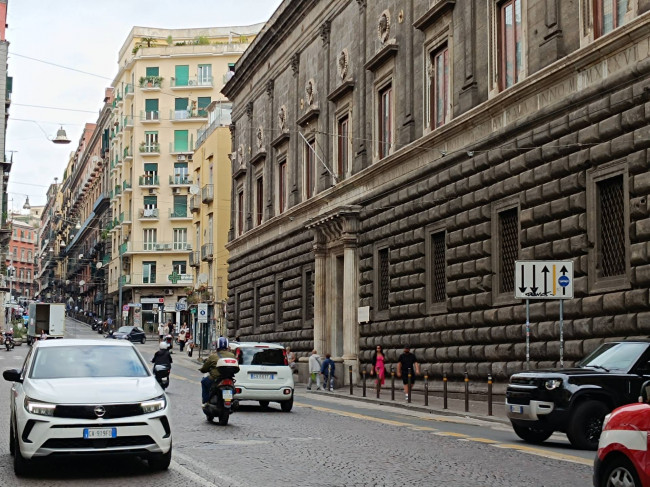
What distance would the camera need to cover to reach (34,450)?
11.1 meters

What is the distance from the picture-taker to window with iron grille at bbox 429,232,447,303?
2856 centimetres

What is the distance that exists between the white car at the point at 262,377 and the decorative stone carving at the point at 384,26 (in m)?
13.1

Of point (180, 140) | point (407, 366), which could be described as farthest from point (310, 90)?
point (180, 140)

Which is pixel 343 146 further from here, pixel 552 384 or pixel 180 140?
pixel 180 140

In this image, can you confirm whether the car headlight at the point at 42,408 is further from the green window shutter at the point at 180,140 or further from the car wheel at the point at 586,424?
the green window shutter at the point at 180,140

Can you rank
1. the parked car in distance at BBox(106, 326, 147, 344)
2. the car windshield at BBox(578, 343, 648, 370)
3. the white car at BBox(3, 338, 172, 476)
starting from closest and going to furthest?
the white car at BBox(3, 338, 172, 476)
the car windshield at BBox(578, 343, 648, 370)
the parked car in distance at BBox(106, 326, 147, 344)

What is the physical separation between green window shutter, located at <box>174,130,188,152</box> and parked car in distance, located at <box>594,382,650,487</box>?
82.7 m

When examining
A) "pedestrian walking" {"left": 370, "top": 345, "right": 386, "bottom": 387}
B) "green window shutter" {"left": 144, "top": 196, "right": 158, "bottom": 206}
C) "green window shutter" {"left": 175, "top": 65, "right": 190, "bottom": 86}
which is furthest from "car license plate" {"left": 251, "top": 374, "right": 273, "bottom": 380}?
"green window shutter" {"left": 144, "top": 196, "right": 158, "bottom": 206}

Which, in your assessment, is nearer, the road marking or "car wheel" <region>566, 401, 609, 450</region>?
the road marking

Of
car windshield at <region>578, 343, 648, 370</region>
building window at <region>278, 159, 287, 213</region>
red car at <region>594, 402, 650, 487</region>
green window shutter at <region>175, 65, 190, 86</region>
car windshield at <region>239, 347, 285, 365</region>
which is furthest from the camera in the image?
green window shutter at <region>175, 65, 190, 86</region>

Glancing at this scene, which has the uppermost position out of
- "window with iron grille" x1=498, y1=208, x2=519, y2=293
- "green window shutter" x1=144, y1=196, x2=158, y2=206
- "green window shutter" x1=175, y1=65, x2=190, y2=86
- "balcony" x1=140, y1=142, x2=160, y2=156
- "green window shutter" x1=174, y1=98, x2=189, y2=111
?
"green window shutter" x1=175, y1=65, x2=190, y2=86

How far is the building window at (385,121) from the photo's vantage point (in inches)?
1324

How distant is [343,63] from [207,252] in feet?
92.6

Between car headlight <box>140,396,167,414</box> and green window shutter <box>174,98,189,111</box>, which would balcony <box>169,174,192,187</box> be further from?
car headlight <box>140,396,167,414</box>
